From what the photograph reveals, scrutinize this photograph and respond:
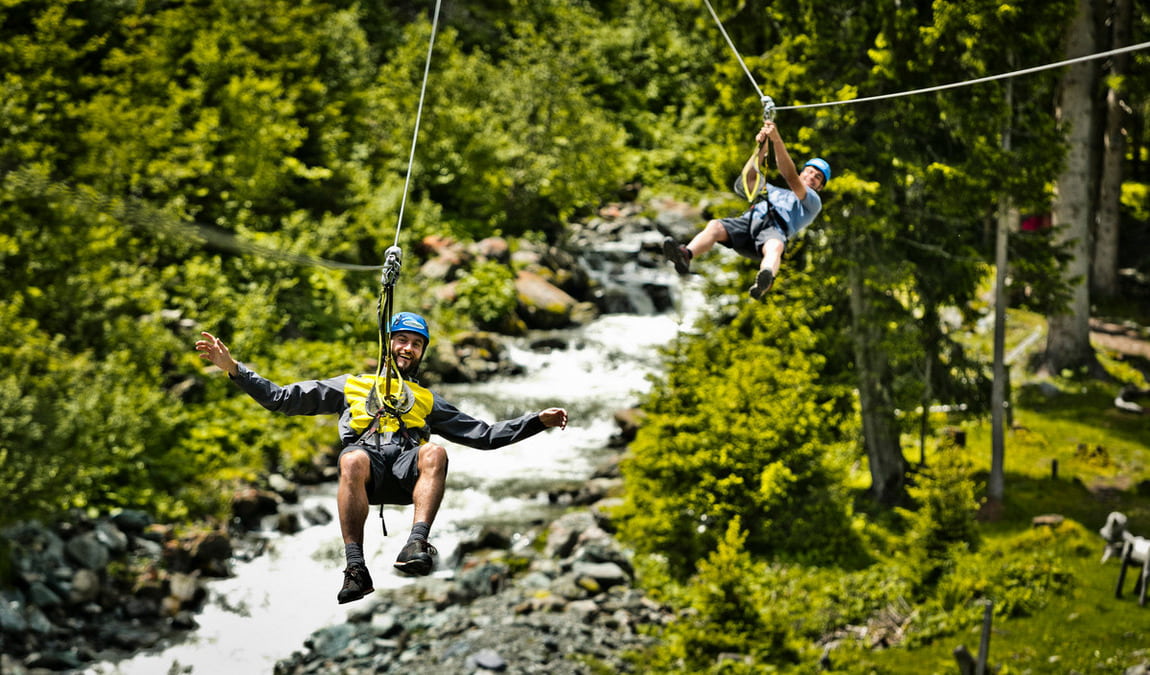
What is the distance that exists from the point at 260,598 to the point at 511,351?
11.1 meters

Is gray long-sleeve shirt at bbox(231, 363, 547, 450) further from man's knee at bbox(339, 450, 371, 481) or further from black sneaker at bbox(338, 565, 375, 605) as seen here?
black sneaker at bbox(338, 565, 375, 605)

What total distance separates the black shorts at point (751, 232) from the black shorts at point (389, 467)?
3257mm

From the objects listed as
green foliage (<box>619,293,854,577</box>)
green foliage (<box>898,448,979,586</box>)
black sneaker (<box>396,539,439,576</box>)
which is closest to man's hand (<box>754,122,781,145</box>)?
black sneaker (<box>396,539,439,576</box>)

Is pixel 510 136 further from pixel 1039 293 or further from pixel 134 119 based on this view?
Answer: pixel 1039 293

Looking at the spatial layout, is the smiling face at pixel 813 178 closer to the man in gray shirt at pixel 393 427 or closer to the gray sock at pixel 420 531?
the man in gray shirt at pixel 393 427

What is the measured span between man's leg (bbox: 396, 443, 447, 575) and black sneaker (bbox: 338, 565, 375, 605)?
17cm

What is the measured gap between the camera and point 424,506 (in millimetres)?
5363

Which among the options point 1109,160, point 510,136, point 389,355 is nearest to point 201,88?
point 510,136

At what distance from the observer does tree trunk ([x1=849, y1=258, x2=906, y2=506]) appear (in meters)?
17.0

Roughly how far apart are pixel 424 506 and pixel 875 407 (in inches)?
513

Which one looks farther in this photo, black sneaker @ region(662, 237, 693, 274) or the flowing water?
the flowing water

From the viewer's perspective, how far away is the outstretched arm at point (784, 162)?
21.6 feet

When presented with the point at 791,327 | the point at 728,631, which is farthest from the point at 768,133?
the point at 791,327

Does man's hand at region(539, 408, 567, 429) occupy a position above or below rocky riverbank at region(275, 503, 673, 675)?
above
